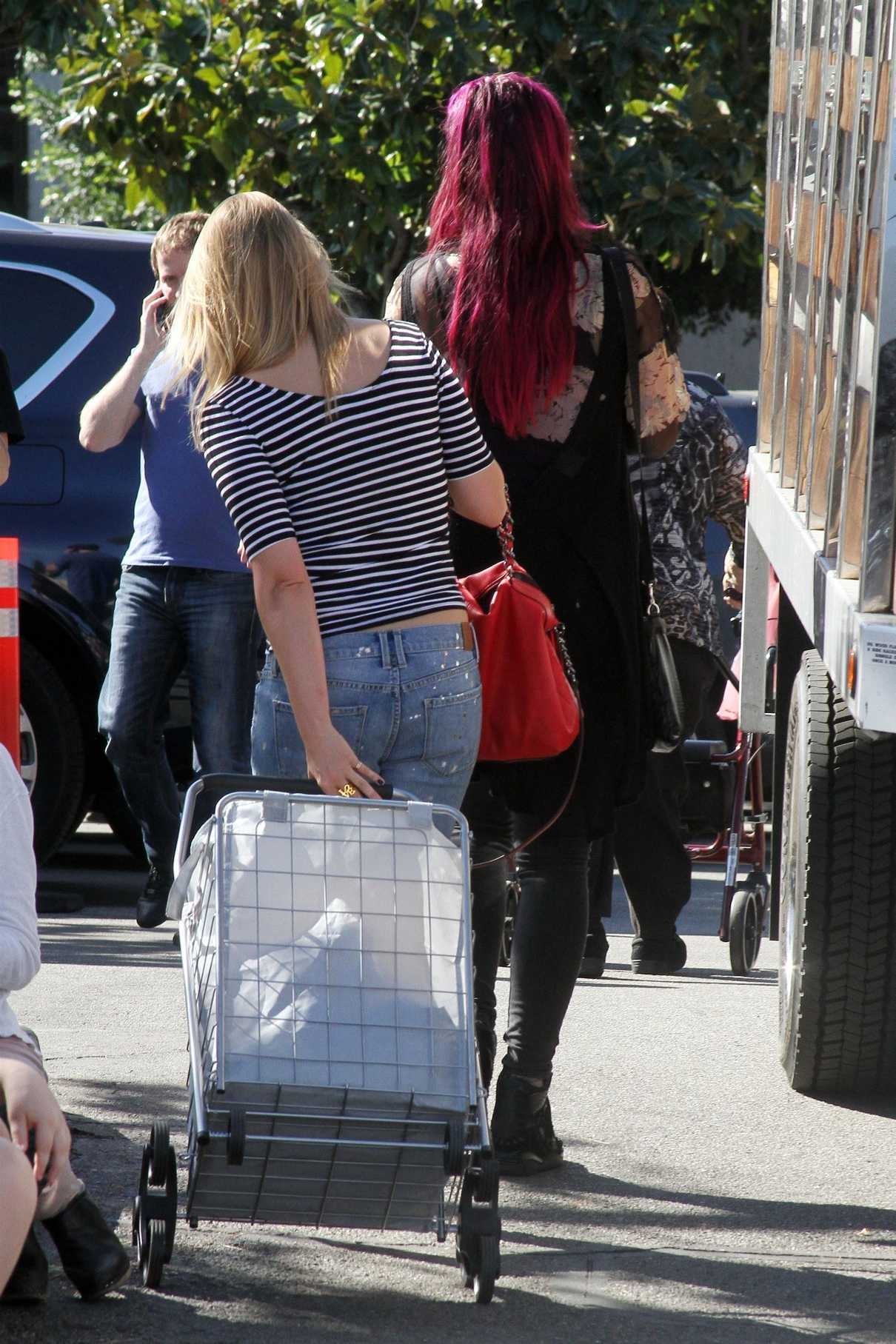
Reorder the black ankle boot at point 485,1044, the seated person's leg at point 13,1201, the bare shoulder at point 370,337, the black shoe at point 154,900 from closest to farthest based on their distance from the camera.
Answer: the seated person's leg at point 13,1201 < the bare shoulder at point 370,337 < the black ankle boot at point 485,1044 < the black shoe at point 154,900

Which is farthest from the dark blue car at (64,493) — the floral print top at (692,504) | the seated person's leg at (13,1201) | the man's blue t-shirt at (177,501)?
the seated person's leg at (13,1201)

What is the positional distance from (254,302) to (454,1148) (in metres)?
1.33

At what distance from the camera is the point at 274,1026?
2820 mm

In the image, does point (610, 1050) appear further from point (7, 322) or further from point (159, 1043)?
point (7, 322)

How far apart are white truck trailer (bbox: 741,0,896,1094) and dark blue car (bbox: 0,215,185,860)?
2178mm

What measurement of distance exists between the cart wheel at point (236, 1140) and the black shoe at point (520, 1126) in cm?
90

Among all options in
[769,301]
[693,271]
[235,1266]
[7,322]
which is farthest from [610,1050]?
[693,271]

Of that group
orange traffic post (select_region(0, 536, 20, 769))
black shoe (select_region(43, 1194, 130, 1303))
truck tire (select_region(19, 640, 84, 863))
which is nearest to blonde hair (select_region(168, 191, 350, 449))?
orange traffic post (select_region(0, 536, 20, 769))

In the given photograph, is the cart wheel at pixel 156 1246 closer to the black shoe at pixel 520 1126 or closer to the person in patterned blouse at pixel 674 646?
the black shoe at pixel 520 1126

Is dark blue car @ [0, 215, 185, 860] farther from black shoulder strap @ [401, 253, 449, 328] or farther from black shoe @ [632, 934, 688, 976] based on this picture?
black shoulder strap @ [401, 253, 449, 328]

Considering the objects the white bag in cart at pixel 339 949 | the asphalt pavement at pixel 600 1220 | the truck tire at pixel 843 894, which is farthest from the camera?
the truck tire at pixel 843 894

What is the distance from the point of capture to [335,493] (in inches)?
120

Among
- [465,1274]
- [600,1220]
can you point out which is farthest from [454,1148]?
[600,1220]

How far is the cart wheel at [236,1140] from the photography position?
2.70m
